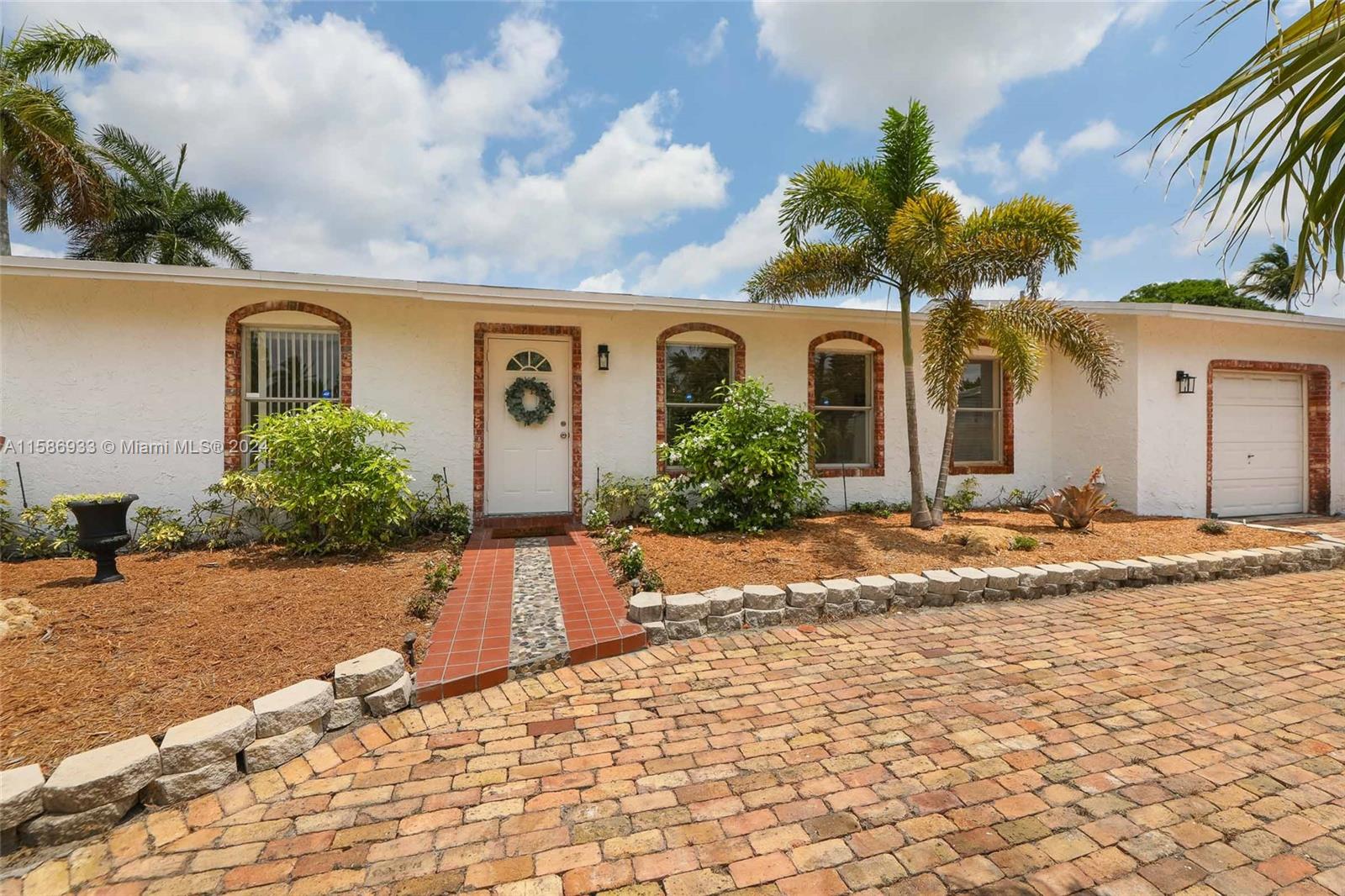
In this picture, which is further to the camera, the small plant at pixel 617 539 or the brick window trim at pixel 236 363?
the brick window trim at pixel 236 363

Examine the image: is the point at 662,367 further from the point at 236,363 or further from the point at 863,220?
the point at 236,363

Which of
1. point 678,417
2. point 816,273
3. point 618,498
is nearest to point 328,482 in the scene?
point 618,498

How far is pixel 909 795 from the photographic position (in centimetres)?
224

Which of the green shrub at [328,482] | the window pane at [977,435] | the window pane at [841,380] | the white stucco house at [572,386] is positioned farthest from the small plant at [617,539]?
the window pane at [977,435]

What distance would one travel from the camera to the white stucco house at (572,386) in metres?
6.07

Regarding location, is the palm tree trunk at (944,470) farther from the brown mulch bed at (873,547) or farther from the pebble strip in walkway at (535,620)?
the pebble strip in walkway at (535,620)

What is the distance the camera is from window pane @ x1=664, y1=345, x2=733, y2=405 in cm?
792

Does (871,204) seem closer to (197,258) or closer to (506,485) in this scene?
(506,485)

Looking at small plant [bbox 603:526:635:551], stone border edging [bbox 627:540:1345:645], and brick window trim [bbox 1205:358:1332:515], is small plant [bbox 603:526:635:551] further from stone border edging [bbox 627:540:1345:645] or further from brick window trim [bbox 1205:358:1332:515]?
brick window trim [bbox 1205:358:1332:515]

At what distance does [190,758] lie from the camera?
227 cm

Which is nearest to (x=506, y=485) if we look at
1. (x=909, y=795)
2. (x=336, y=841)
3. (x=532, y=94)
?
(x=532, y=94)

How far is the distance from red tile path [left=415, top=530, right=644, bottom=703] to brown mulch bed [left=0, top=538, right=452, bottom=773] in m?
0.26

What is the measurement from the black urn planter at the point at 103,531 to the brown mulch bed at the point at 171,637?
17 centimetres

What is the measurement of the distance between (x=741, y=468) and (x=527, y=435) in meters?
2.88
